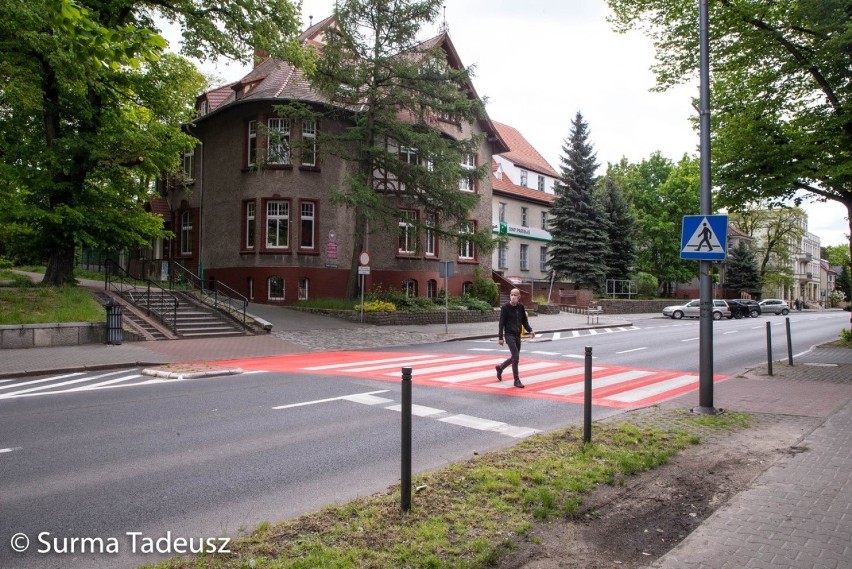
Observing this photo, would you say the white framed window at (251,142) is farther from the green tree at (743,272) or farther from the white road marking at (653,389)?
the green tree at (743,272)

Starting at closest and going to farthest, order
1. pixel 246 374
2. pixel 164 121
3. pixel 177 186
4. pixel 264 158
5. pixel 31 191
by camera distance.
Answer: pixel 246 374, pixel 31 191, pixel 164 121, pixel 264 158, pixel 177 186

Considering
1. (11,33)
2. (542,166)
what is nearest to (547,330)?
(11,33)

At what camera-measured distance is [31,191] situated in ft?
61.1

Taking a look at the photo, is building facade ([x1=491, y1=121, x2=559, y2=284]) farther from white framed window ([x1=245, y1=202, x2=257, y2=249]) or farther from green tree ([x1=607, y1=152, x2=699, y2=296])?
white framed window ([x1=245, y1=202, x2=257, y2=249])

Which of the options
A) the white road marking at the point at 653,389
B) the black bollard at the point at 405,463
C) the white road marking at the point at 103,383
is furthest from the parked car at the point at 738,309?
the black bollard at the point at 405,463

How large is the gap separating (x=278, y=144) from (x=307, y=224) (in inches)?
173

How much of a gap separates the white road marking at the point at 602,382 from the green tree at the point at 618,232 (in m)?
34.3

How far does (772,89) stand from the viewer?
18.0 m

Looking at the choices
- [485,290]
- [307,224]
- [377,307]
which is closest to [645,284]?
[485,290]

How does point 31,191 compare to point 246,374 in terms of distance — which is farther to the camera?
point 31,191

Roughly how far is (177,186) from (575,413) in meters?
30.0

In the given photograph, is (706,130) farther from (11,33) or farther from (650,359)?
(11,33)

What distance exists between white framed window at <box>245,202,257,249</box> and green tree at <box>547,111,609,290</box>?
2291 cm

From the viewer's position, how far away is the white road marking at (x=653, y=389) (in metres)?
10.2
